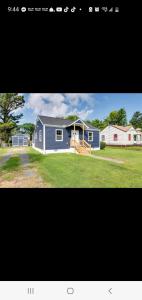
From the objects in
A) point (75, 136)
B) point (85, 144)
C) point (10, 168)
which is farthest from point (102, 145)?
point (10, 168)

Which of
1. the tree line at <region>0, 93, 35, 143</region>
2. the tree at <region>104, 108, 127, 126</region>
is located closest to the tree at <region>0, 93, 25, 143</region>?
the tree line at <region>0, 93, 35, 143</region>

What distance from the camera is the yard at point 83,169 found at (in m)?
→ 2.31

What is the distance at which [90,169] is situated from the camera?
2588 millimetres

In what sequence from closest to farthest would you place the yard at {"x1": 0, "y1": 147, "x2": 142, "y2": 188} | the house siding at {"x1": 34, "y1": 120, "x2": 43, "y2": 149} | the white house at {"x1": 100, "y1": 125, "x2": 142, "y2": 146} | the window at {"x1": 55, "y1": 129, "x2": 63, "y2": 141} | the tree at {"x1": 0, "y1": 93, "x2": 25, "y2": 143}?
the tree at {"x1": 0, "y1": 93, "x2": 25, "y2": 143} → the yard at {"x1": 0, "y1": 147, "x2": 142, "y2": 188} → the house siding at {"x1": 34, "y1": 120, "x2": 43, "y2": 149} → the white house at {"x1": 100, "y1": 125, "x2": 142, "y2": 146} → the window at {"x1": 55, "y1": 129, "x2": 63, "y2": 141}

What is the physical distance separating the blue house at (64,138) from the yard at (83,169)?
0.34ft

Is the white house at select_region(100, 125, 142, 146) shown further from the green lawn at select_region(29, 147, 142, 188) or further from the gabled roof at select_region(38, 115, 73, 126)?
the gabled roof at select_region(38, 115, 73, 126)

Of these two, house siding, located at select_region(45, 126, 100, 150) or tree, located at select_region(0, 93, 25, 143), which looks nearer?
tree, located at select_region(0, 93, 25, 143)

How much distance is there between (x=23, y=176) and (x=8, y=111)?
84 cm

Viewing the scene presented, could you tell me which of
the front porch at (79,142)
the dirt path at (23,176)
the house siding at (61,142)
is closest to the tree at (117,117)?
the house siding at (61,142)

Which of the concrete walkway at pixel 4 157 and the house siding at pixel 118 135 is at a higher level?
the house siding at pixel 118 135

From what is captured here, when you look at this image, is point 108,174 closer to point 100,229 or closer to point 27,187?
point 100,229

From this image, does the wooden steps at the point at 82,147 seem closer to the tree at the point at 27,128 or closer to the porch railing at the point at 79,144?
the porch railing at the point at 79,144

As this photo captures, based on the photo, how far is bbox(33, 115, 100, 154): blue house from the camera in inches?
105

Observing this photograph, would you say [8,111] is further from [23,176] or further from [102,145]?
[102,145]
